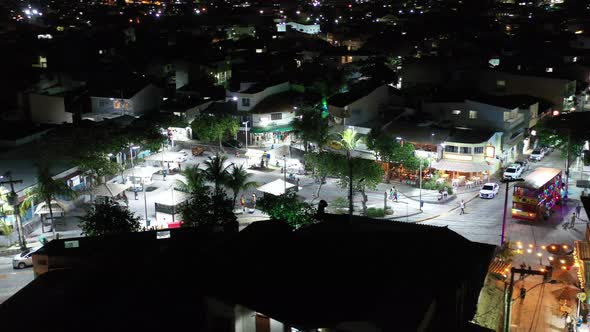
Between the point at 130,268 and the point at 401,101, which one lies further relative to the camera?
the point at 401,101

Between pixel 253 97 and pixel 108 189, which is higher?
pixel 253 97

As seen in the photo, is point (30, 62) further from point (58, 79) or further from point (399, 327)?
point (399, 327)

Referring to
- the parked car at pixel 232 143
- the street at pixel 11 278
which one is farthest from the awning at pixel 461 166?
the street at pixel 11 278

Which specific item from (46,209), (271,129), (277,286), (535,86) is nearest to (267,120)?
(271,129)

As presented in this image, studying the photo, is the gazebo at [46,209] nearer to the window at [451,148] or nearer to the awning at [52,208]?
the awning at [52,208]

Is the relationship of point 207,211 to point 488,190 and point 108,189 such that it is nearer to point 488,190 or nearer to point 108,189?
point 108,189

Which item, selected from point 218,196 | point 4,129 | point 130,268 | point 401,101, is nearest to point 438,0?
point 401,101
